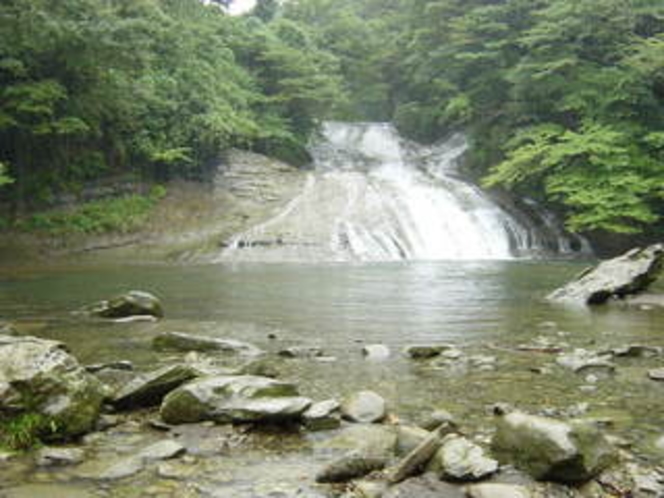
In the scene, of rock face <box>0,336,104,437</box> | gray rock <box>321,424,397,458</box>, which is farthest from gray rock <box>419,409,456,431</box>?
rock face <box>0,336,104,437</box>

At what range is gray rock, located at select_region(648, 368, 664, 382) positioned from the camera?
17.3 ft

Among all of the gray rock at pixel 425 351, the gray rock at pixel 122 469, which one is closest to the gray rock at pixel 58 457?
the gray rock at pixel 122 469

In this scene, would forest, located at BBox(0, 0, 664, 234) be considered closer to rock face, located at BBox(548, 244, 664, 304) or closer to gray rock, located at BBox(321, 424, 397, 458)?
rock face, located at BBox(548, 244, 664, 304)

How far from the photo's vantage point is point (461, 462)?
340 centimetres

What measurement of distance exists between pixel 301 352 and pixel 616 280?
22.6 ft

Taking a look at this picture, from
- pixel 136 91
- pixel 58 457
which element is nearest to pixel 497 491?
pixel 58 457

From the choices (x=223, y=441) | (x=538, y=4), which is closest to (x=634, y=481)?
(x=223, y=441)

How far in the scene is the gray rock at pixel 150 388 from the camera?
4637 millimetres

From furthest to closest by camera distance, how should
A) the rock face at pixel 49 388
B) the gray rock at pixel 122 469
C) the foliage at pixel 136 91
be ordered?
the foliage at pixel 136 91 < the rock face at pixel 49 388 < the gray rock at pixel 122 469

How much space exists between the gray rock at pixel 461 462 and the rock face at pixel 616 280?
25.6ft

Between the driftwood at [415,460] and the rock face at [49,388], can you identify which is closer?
the driftwood at [415,460]

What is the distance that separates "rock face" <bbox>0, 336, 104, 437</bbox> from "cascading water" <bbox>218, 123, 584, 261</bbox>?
15.6m

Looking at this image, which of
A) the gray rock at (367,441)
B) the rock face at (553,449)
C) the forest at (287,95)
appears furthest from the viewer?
the forest at (287,95)

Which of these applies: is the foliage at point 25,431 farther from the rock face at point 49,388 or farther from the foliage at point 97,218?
the foliage at point 97,218
